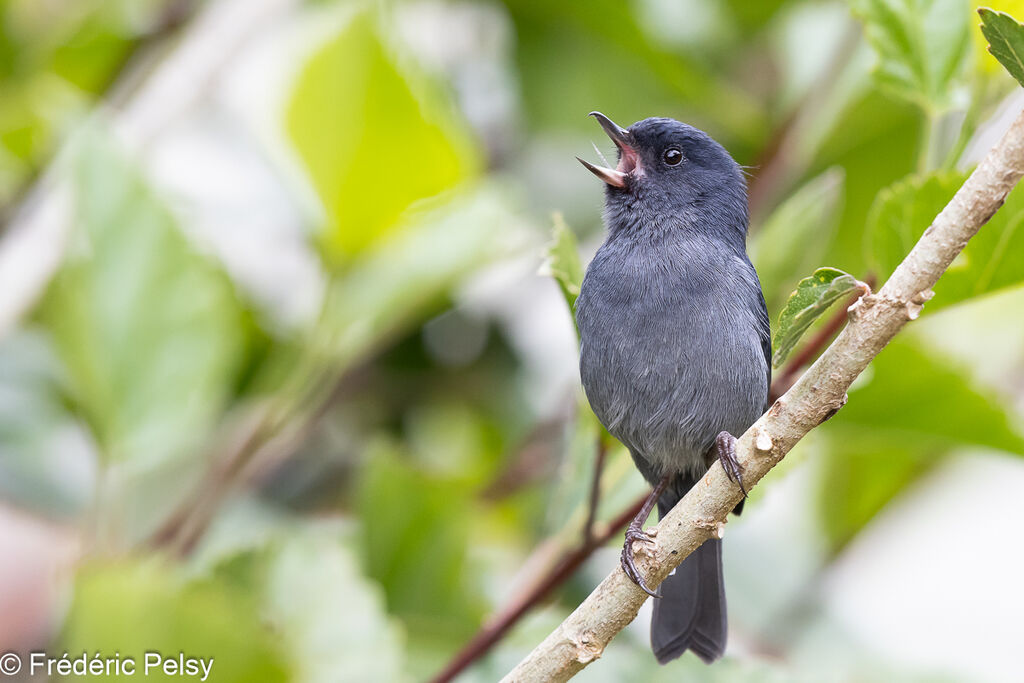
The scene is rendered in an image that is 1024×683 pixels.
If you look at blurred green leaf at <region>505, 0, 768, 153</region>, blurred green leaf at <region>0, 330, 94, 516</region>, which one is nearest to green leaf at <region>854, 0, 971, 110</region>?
blurred green leaf at <region>505, 0, 768, 153</region>

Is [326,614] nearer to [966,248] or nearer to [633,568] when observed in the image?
[633,568]

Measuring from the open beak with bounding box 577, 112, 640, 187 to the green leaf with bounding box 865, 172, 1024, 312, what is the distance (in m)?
0.35

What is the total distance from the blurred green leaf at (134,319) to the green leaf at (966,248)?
49.4 inches

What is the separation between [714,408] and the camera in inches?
54.6

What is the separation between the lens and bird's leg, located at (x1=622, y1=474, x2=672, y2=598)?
1129 mm

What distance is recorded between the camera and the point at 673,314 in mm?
1377

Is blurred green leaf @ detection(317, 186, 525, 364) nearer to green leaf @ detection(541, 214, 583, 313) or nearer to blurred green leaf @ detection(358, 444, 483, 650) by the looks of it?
blurred green leaf @ detection(358, 444, 483, 650)

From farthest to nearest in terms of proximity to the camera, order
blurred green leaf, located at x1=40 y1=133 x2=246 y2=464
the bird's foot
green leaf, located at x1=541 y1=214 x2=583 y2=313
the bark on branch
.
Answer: blurred green leaf, located at x1=40 y1=133 x2=246 y2=464
green leaf, located at x1=541 y1=214 x2=583 y2=313
the bird's foot
the bark on branch

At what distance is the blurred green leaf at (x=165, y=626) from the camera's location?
1.44 m

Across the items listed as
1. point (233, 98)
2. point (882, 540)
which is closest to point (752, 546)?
point (882, 540)

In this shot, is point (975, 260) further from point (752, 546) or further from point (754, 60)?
point (754, 60)

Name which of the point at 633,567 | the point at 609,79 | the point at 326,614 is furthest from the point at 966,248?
the point at 609,79

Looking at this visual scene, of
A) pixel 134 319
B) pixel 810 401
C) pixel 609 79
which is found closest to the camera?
pixel 810 401

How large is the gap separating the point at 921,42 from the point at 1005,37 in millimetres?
491
